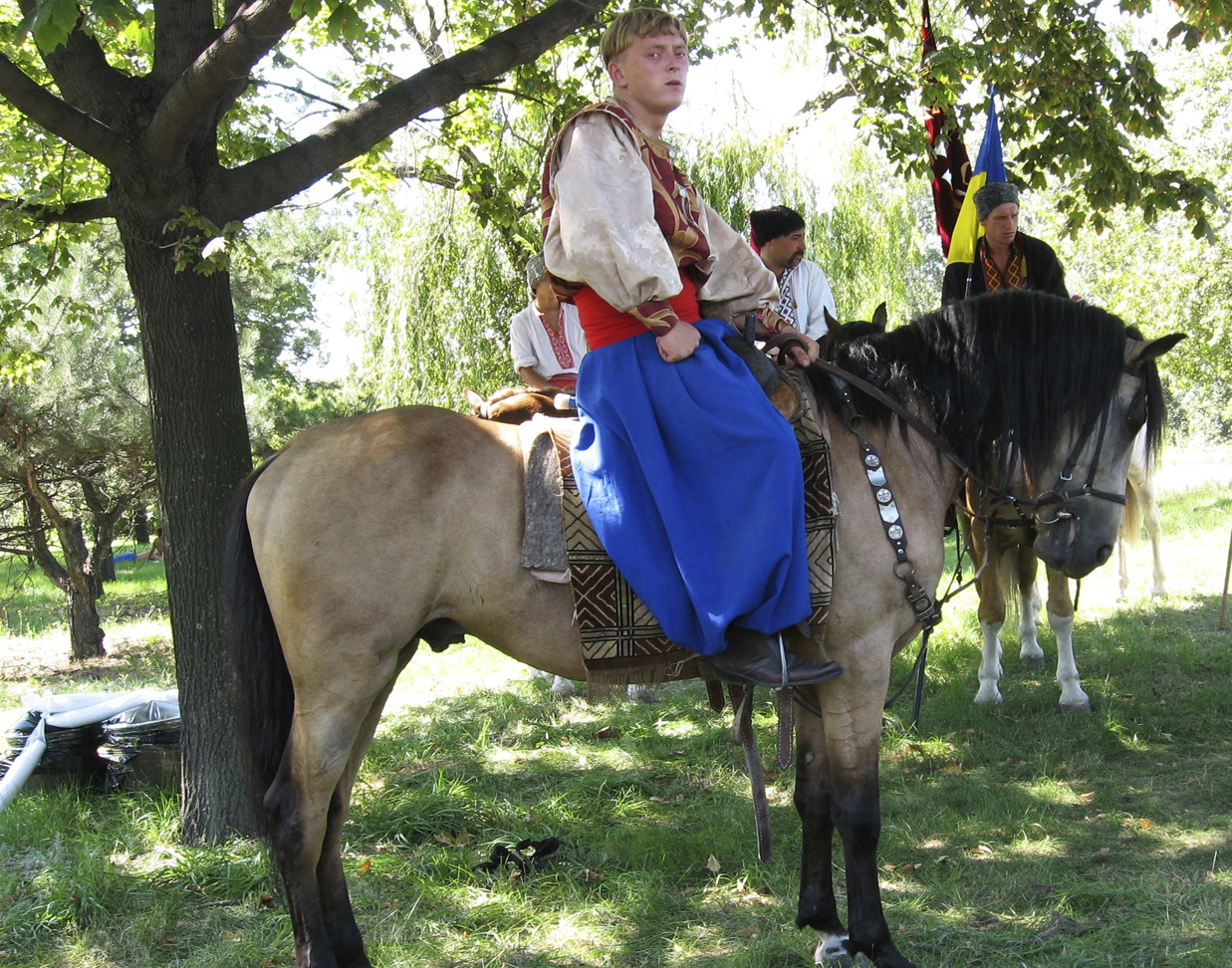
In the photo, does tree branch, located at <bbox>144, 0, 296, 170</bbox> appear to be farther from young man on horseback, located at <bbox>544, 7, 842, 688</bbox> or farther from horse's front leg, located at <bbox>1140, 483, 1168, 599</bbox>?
horse's front leg, located at <bbox>1140, 483, 1168, 599</bbox>

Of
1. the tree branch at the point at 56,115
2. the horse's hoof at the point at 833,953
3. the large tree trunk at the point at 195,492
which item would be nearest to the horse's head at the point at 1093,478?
the horse's hoof at the point at 833,953

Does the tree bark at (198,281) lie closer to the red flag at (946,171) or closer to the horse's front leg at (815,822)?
the horse's front leg at (815,822)

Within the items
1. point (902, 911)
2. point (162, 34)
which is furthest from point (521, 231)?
point (902, 911)

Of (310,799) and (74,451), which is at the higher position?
(74,451)

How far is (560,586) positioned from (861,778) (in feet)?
3.57

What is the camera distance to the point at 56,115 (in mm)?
3672

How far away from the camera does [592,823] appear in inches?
167

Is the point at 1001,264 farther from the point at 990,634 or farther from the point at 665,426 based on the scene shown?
the point at 665,426

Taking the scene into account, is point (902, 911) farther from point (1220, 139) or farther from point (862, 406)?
point (1220, 139)

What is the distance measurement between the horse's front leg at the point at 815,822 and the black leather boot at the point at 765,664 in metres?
0.39

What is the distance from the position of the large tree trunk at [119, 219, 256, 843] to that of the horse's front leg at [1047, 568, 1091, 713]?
4.33m

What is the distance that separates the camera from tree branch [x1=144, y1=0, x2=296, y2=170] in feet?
11.3

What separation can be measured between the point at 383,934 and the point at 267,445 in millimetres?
11574

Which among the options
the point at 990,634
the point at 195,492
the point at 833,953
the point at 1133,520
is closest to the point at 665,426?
the point at 833,953
